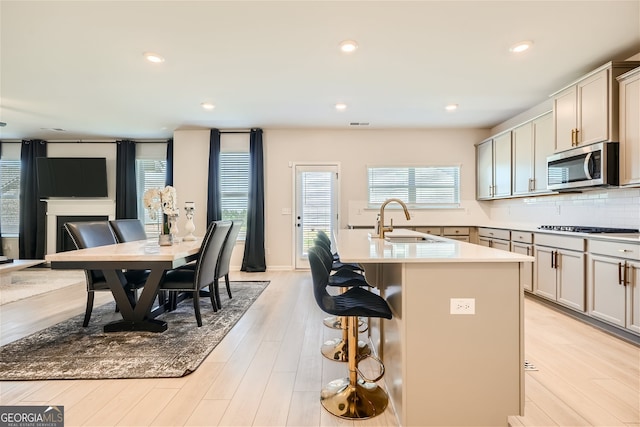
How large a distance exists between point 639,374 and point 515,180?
308cm

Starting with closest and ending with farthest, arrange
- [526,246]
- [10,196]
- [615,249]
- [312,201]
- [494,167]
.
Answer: [615,249] < [526,246] < [494,167] < [312,201] < [10,196]

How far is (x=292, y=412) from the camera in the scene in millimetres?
1699

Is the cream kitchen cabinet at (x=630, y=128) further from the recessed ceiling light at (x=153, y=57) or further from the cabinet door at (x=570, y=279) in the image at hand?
the recessed ceiling light at (x=153, y=57)

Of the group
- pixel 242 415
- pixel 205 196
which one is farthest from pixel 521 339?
pixel 205 196

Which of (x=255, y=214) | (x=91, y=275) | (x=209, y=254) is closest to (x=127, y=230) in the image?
(x=91, y=275)

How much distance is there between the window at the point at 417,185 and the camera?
18.8 feet

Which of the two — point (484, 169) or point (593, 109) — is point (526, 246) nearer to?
point (593, 109)

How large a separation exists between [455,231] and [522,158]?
4.98 ft

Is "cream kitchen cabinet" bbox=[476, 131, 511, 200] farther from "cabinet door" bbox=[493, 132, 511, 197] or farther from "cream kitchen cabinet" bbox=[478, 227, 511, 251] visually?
"cream kitchen cabinet" bbox=[478, 227, 511, 251]

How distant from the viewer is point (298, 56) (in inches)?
118

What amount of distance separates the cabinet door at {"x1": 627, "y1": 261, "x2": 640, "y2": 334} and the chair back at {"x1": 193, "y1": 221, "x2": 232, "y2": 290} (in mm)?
3596

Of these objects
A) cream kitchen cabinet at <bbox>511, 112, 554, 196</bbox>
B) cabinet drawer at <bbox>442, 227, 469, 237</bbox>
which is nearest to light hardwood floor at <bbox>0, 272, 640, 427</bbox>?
cream kitchen cabinet at <bbox>511, 112, 554, 196</bbox>

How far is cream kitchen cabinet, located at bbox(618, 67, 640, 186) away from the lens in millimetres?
2662

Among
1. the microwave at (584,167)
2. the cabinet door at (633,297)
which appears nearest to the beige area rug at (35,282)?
the cabinet door at (633,297)
